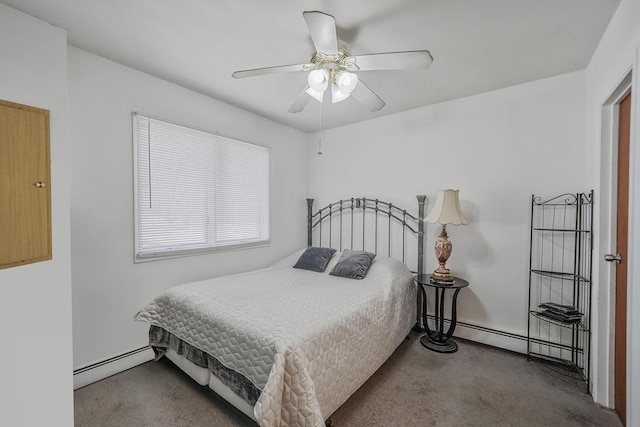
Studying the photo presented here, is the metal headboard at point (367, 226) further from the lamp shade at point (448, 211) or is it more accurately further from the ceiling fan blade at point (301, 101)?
the ceiling fan blade at point (301, 101)

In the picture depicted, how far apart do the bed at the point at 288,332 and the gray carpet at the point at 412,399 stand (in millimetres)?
128

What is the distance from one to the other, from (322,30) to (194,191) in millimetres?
2062

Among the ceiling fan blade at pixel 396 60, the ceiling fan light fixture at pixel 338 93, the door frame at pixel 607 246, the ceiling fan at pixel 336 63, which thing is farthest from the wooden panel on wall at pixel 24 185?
the door frame at pixel 607 246

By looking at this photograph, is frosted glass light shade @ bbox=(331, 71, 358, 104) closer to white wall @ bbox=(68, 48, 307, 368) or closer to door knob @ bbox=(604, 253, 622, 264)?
white wall @ bbox=(68, 48, 307, 368)

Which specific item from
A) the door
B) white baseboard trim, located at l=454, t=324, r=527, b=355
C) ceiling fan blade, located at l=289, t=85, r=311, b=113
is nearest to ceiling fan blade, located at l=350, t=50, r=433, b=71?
ceiling fan blade, located at l=289, t=85, r=311, b=113

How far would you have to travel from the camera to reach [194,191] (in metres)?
2.75

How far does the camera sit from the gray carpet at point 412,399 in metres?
1.70

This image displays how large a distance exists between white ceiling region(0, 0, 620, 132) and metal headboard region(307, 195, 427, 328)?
140 cm

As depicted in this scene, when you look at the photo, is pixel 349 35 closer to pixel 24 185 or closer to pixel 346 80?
pixel 346 80

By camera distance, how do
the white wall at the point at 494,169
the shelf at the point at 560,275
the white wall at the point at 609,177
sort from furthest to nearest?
the white wall at the point at 494,169 < the shelf at the point at 560,275 < the white wall at the point at 609,177

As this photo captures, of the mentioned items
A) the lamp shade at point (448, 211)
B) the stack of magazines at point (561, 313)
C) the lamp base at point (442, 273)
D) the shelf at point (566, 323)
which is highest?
the lamp shade at point (448, 211)

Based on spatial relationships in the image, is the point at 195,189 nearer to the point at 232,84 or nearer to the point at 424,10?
the point at 232,84

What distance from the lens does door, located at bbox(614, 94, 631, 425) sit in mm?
1621

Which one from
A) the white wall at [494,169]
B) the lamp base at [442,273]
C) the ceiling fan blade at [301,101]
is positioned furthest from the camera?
the lamp base at [442,273]
